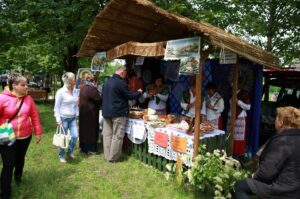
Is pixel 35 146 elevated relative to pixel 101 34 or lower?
lower

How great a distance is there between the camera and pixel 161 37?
286 inches

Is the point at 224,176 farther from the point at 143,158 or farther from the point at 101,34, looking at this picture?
the point at 101,34

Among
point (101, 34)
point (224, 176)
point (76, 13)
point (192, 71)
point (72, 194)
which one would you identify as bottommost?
point (72, 194)

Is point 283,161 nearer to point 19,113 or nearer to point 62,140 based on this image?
point 19,113

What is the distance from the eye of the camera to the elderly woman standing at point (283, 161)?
319 centimetres

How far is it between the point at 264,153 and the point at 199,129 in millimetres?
1564

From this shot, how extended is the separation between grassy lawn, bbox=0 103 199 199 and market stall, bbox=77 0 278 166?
2.13 ft

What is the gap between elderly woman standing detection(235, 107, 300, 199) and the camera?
3.19m

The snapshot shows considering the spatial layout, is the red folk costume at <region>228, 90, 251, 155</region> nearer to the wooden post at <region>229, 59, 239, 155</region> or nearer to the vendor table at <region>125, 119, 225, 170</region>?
the wooden post at <region>229, 59, 239, 155</region>

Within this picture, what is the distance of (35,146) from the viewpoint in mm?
7363

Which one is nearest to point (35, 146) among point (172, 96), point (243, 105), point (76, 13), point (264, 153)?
point (172, 96)

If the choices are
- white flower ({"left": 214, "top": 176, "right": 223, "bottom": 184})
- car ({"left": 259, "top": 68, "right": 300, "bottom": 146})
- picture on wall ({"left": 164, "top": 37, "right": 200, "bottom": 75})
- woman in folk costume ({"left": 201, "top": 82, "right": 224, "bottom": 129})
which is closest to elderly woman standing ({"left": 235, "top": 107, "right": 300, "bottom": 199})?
white flower ({"left": 214, "top": 176, "right": 223, "bottom": 184})

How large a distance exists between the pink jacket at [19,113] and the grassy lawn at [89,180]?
1018mm

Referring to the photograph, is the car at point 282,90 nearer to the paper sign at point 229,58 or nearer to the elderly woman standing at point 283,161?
the paper sign at point 229,58
